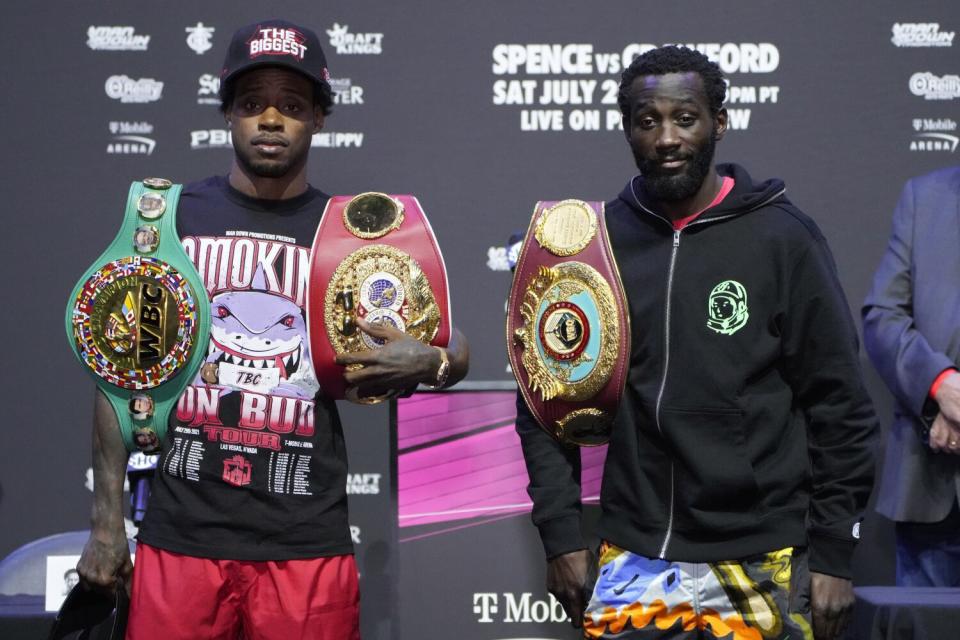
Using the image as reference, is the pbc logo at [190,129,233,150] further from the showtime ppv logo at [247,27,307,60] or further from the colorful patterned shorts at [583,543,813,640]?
the colorful patterned shorts at [583,543,813,640]

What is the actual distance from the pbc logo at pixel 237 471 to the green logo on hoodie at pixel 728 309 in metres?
0.90

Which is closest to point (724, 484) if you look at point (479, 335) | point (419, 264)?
point (419, 264)

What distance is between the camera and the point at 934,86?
3865 millimetres

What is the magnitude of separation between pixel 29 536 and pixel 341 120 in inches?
72.1

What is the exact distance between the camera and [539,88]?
393 cm

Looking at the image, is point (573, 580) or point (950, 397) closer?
point (573, 580)

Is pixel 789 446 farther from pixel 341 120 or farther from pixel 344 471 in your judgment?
pixel 341 120

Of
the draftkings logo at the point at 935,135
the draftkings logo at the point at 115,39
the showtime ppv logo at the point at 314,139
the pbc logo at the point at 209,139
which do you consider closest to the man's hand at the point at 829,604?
the draftkings logo at the point at 935,135

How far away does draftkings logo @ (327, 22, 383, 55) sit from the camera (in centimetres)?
394

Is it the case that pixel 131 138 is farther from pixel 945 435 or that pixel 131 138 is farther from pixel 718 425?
pixel 945 435

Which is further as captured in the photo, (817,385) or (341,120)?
(341,120)

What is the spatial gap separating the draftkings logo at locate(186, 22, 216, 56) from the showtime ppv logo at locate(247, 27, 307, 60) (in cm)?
185

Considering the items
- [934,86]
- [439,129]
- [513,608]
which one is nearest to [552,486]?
[513,608]

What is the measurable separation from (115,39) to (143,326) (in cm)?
217
